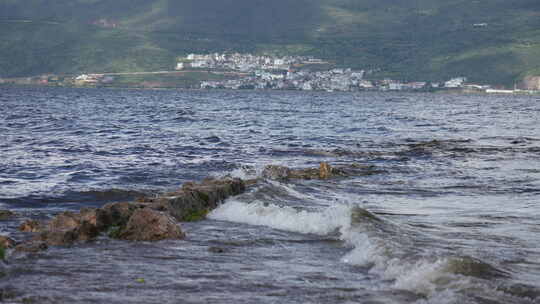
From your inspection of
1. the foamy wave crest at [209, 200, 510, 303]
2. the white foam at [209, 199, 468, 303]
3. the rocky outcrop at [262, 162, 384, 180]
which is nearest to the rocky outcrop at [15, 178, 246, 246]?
the white foam at [209, 199, 468, 303]

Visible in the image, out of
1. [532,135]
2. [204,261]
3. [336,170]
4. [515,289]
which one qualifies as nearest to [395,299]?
[515,289]

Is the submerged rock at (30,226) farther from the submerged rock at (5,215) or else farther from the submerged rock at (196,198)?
the submerged rock at (196,198)

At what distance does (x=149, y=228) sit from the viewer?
12422 millimetres

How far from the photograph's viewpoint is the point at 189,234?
519 inches

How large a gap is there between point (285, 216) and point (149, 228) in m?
3.53

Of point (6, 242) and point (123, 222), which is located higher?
point (6, 242)

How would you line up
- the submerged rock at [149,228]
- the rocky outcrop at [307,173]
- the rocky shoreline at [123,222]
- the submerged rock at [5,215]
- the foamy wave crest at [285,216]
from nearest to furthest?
the rocky shoreline at [123,222] → the submerged rock at [149,228] → the foamy wave crest at [285,216] → the submerged rock at [5,215] → the rocky outcrop at [307,173]

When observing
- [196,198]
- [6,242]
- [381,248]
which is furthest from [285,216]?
[6,242]

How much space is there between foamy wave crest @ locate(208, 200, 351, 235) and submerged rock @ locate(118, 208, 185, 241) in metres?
2.62

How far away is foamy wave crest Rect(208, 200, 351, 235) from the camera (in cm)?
1403

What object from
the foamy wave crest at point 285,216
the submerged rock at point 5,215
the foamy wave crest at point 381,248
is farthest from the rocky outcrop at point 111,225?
the foamy wave crest at point 381,248

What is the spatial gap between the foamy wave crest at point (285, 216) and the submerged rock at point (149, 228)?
2.62 meters

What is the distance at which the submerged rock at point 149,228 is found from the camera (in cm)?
1238

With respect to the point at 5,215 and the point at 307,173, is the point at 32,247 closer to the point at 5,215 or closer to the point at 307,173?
the point at 5,215
